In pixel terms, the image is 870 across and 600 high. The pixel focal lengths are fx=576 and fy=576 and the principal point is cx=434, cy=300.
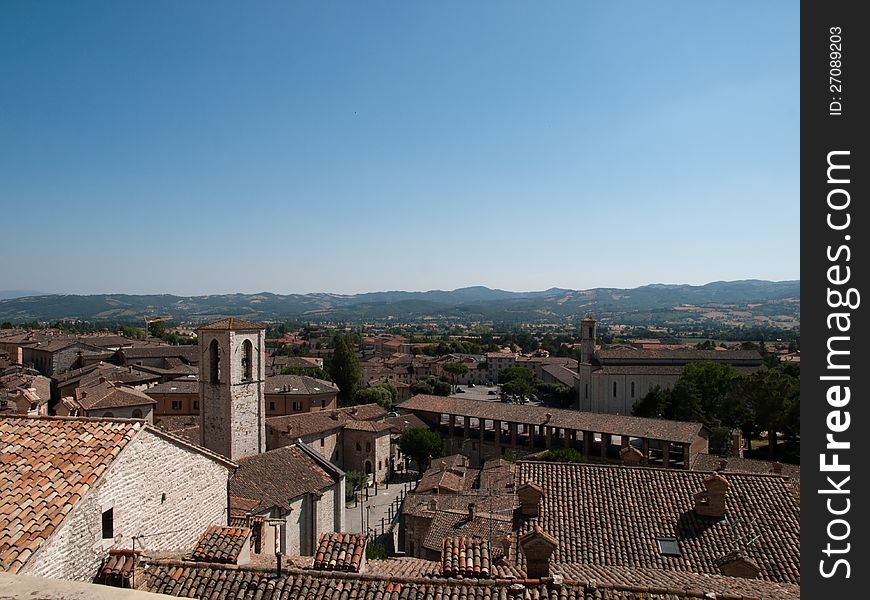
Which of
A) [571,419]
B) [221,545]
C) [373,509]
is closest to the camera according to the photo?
[221,545]

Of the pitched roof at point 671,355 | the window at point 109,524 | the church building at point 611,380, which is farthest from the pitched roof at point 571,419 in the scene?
the window at point 109,524

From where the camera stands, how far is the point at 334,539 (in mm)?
8406

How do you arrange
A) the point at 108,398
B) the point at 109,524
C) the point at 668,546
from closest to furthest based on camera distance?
1. the point at 109,524
2. the point at 668,546
3. the point at 108,398

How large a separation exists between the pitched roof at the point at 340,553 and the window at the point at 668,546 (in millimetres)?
8152

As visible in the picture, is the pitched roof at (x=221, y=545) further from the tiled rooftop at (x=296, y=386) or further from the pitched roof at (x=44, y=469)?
the tiled rooftop at (x=296, y=386)

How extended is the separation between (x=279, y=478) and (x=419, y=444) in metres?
20.9

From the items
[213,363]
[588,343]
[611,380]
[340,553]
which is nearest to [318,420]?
[213,363]

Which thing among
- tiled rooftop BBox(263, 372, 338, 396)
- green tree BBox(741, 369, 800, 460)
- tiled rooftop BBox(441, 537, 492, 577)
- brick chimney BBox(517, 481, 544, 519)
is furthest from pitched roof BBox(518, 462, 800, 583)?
tiled rooftop BBox(263, 372, 338, 396)

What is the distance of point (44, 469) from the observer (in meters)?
7.92

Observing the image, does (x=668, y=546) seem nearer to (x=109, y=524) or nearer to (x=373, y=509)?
(x=109, y=524)

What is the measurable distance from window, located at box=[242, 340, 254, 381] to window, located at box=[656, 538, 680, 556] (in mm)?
20238

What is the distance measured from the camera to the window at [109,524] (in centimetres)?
801

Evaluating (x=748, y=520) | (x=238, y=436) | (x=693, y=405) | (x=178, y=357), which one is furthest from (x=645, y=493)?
(x=178, y=357)

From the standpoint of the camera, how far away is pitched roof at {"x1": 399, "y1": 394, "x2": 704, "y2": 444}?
125 ft
